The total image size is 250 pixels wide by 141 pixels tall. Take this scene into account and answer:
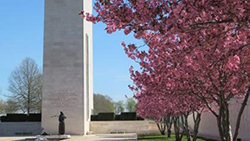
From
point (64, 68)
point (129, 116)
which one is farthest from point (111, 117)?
point (64, 68)

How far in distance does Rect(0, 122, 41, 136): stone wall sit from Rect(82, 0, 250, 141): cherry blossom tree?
24245 millimetres

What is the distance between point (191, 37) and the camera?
516 cm

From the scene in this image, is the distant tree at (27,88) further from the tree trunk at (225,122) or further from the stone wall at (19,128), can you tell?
the tree trunk at (225,122)

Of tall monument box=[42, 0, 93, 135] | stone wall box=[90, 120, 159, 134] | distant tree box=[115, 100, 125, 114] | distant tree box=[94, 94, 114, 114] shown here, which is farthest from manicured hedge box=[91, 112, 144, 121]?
distant tree box=[115, 100, 125, 114]

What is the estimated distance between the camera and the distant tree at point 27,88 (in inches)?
1538

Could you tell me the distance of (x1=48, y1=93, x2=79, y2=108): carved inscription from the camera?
28516mm

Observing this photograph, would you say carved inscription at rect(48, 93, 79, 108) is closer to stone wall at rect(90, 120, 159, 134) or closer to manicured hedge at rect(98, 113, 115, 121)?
stone wall at rect(90, 120, 159, 134)

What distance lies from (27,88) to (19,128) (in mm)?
9797

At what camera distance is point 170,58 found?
653cm

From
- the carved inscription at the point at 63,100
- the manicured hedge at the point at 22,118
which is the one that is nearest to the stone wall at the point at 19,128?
the manicured hedge at the point at 22,118

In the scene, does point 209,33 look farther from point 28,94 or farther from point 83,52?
point 28,94

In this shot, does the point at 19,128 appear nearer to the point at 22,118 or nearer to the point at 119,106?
the point at 22,118

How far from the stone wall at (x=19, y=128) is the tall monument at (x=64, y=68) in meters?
2.19

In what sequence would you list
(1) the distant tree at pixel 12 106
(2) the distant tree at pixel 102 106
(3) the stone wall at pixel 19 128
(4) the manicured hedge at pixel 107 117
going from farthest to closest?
(2) the distant tree at pixel 102 106 < (1) the distant tree at pixel 12 106 < (4) the manicured hedge at pixel 107 117 < (3) the stone wall at pixel 19 128
